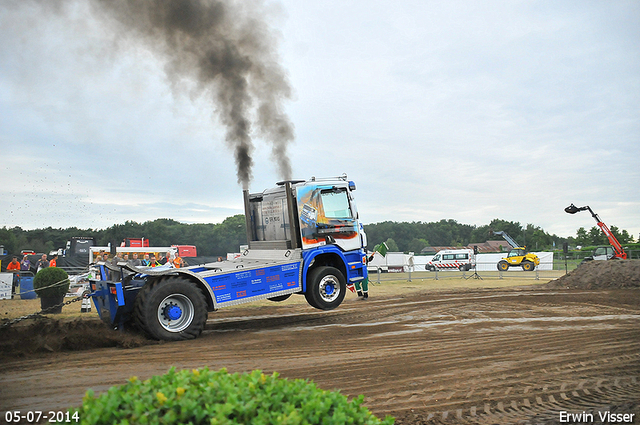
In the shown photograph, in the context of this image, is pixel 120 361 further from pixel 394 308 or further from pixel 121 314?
pixel 394 308

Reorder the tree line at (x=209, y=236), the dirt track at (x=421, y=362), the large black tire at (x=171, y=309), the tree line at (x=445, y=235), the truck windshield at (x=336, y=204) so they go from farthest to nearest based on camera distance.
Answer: the tree line at (x=445, y=235) → the tree line at (x=209, y=236) → the truck windshield at (x=336, y=204) → the large black tire at (x=171, y=309) → the dirt track at (x=421, y=362)

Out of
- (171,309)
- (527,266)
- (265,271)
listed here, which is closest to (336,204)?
(265,271)

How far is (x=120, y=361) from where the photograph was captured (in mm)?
6703

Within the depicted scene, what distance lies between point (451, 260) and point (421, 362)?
35763mm

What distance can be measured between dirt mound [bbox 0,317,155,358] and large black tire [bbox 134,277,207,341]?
341 mm

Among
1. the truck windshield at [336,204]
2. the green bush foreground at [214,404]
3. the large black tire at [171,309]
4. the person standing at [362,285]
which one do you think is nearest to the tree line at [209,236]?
the person standing at [362,285]

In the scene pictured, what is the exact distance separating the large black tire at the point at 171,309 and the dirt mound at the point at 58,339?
341 mm

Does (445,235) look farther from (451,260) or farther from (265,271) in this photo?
(265,271)

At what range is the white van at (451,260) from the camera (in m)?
39.9

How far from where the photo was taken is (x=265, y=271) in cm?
948

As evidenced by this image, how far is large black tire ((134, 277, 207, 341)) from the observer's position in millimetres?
8062

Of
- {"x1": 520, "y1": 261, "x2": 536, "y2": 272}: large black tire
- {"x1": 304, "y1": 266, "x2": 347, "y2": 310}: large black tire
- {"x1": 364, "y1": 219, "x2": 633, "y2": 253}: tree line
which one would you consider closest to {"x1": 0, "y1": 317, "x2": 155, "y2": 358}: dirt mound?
{"x1": 304, "y1": 266, "x2": 347, "y2": 310}: large black tire

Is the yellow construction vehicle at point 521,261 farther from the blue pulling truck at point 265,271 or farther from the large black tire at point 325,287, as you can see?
the large black tire at point 325,287

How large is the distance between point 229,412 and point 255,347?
19.3 ft
